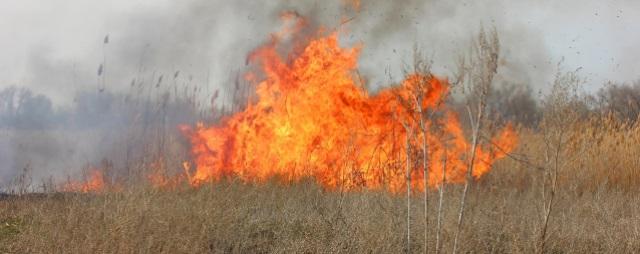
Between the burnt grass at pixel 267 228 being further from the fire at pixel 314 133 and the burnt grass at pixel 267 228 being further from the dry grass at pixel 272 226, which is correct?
the fire at pixel 314 133

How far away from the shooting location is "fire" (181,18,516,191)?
10.2m

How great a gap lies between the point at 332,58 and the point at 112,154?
7.02m

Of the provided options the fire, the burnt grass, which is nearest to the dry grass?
the burnt grass

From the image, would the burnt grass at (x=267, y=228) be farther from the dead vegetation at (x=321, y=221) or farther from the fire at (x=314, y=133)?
the fire at (x=314, y=133)

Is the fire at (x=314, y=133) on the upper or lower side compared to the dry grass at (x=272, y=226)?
upper

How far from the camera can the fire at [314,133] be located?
1019 cm

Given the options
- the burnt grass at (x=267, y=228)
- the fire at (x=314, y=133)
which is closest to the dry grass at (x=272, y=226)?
the burnt grass at (x=267, y=228)

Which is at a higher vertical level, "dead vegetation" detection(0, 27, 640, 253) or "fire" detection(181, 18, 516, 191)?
"fire" detection(181, 18, 516, 191)

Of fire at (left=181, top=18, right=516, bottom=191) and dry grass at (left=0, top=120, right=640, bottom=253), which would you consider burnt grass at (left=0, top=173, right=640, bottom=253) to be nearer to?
dry grass at (left=0, top=120, right=640, bottom=253)

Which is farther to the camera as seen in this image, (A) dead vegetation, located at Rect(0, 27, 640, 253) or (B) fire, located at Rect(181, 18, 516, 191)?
(B) fire, located at Rect(181, 18, 516, 191)

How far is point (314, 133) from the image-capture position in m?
10.9

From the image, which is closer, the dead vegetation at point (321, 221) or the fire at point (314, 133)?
the dead vegetation at point (321, 221)

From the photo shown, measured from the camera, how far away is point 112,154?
14.7 m

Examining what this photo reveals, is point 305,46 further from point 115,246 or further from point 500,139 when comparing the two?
point 115,246
